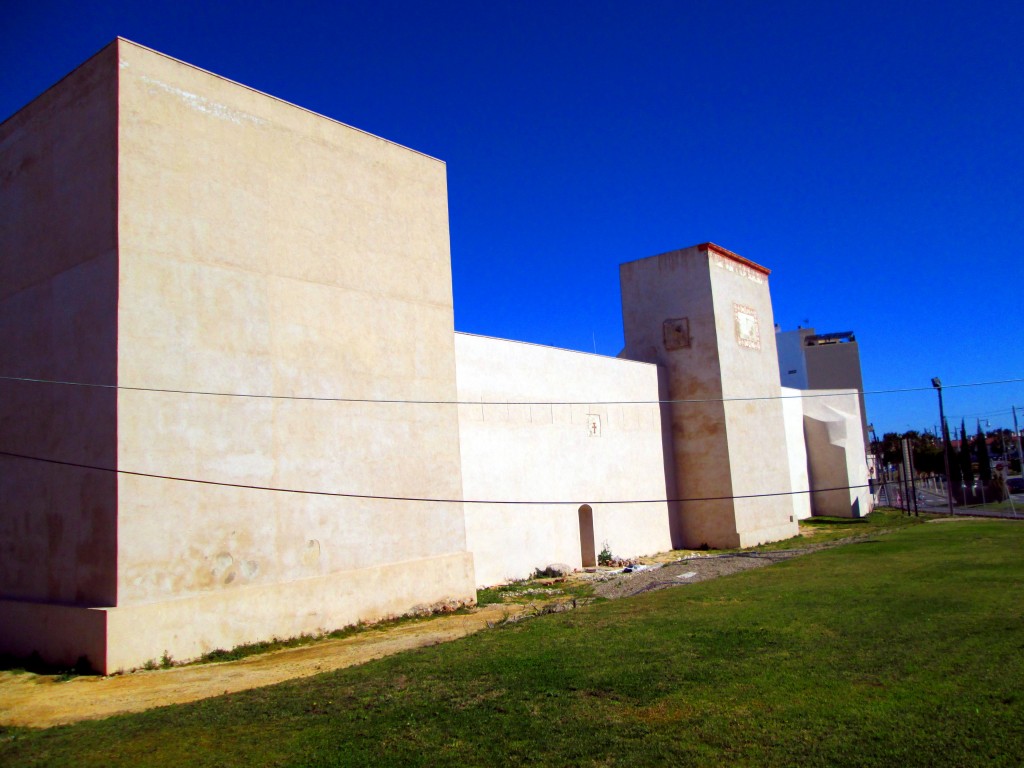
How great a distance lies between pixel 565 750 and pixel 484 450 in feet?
36.5

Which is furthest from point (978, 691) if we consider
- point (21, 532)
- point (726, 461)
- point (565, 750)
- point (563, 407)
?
point (726, 461)

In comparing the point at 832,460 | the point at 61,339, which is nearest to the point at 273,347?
the point at 61,339

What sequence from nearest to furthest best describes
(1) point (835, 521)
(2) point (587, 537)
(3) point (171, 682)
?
(3) point (171, 682), (2) point (587, 537), (1) point (835, 521)

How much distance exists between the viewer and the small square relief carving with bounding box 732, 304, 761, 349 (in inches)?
1000

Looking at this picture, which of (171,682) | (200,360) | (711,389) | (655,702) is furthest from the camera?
(711,389)

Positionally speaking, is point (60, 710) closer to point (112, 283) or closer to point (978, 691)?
point (112, 283)

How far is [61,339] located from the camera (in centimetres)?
1102

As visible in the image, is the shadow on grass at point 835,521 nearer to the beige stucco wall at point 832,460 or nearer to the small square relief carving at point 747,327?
the beige stucco wall at point 832,460

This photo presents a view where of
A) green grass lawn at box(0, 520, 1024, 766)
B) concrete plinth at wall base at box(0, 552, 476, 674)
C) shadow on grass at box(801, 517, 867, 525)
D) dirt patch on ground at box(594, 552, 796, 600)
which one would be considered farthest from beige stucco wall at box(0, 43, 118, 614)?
shadow on grass at box(801, 517, 867, 525)

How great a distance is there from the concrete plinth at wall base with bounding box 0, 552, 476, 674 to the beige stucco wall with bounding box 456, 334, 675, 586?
348cm

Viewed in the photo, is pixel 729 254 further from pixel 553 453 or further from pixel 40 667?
pixel 40 667

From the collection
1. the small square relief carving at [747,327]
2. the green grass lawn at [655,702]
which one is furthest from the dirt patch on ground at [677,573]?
the small square relief carving at [747,327]

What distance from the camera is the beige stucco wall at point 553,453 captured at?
54.0 ft

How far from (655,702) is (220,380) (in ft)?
25.3
